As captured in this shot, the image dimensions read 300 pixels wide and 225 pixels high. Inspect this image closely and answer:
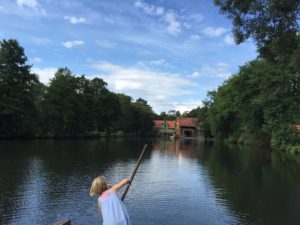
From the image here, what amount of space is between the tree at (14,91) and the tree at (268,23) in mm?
47005

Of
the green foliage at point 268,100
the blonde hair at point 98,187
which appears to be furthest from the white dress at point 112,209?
the green foliage at point 268,100

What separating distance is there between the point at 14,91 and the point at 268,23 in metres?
51.0

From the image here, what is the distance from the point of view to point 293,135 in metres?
55.9

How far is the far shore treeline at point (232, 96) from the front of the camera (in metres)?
15.3

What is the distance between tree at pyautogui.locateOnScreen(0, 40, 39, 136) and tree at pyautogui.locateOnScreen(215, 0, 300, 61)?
1851 inches

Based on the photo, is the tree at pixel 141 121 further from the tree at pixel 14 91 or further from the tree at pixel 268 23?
the tree at pixel 268 23

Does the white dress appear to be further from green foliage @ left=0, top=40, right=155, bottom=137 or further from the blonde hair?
green foliage @ left=0, top=40, right=155, bottom=137

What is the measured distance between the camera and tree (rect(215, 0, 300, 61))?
46.9ft

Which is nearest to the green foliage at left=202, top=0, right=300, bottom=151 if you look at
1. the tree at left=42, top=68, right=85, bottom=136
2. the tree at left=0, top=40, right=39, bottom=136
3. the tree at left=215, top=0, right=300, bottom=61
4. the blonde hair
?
the tree at left=215, top=0, right=300, bottom=61

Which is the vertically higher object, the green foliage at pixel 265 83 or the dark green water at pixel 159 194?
the green foliage at pixel 265 83

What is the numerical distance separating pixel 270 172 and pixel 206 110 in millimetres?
71653

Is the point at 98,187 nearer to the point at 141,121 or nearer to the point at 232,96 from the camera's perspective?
the point at 232,96

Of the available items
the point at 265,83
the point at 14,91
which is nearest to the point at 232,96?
the point at 265,83

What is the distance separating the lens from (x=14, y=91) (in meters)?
58.4
